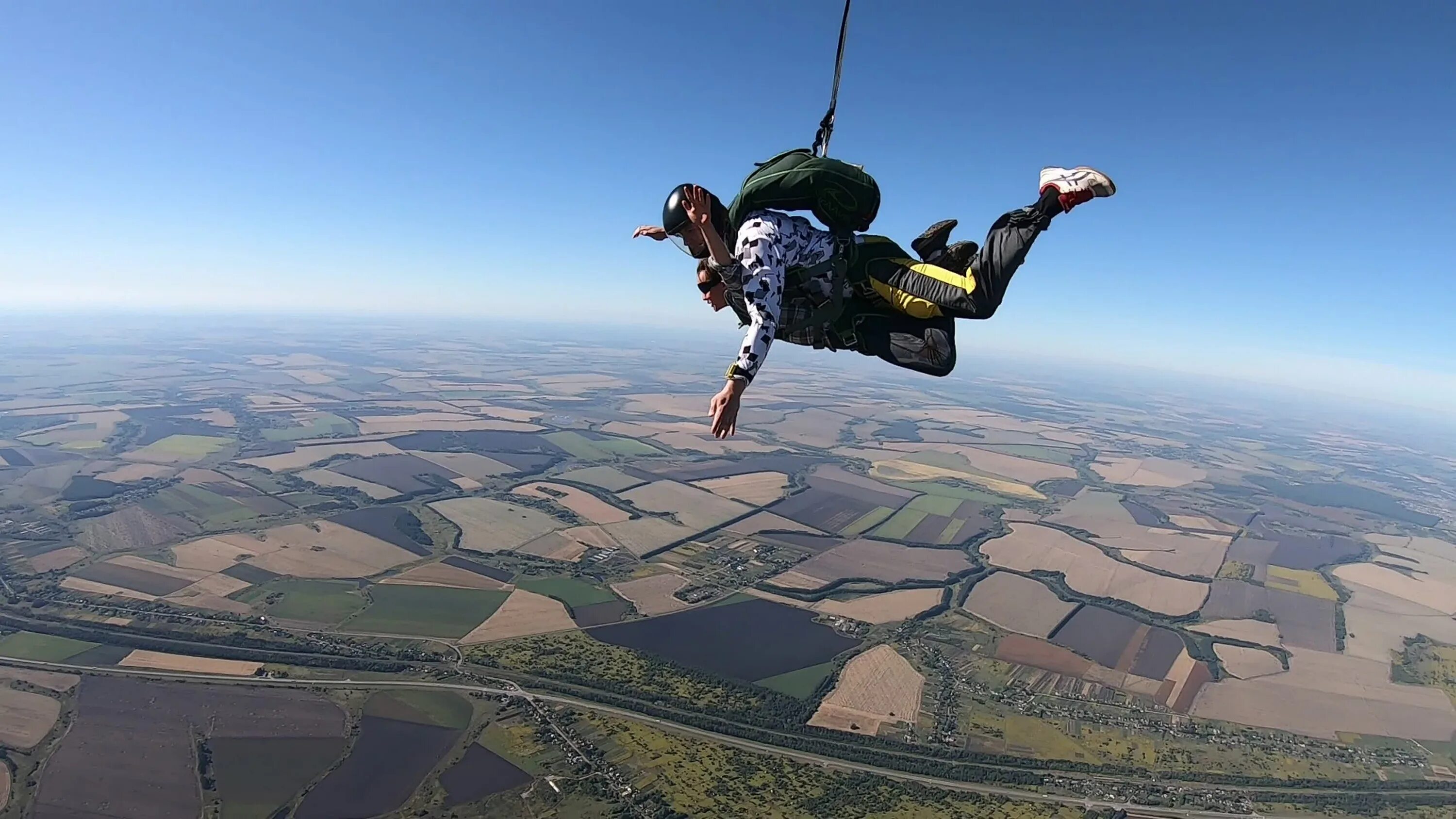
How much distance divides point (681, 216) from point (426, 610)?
46187 mm

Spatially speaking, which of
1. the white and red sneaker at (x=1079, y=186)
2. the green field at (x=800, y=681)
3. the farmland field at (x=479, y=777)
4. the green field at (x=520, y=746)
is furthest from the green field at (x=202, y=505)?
the white and red sneaker at (x=1079, y=186)

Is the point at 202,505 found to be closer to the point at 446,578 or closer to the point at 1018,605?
the point at 446,578

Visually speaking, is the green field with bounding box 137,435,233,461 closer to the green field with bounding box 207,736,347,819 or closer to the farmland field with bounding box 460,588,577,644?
the farmland field with bounding box 460,588,577,644

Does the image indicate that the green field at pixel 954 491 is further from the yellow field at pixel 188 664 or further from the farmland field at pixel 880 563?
the yellow field at pixel 188 664

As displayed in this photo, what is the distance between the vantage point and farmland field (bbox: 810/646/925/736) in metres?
35.8

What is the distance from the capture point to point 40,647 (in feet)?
125

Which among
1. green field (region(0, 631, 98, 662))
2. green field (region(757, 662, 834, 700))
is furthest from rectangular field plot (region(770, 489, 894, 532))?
green field (region(0, 631, 98, 662))

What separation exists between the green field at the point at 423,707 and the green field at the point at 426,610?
19.8 ft

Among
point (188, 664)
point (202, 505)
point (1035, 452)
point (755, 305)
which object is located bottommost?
point (188, 664)

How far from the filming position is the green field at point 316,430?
92.6 meters

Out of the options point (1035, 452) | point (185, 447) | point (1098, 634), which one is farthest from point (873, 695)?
point (185, 447)

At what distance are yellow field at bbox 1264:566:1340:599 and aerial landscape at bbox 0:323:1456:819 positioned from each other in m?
0.69

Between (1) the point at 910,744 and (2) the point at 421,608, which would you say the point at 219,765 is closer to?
(2) the point at 421,608

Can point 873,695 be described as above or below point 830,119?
below
